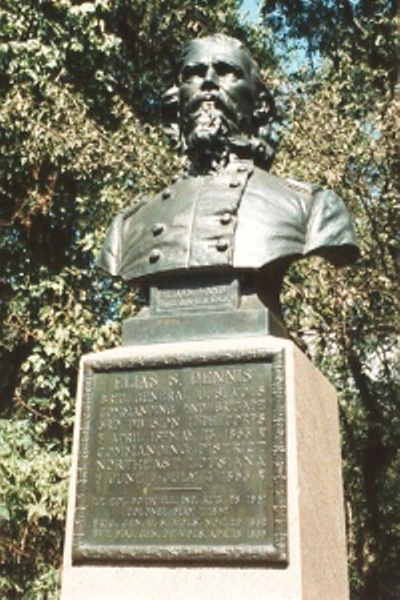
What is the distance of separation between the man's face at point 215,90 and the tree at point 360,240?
159 inches

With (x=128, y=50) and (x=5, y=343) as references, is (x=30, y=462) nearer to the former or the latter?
(x=5, y=343)

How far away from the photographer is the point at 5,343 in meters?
10.1

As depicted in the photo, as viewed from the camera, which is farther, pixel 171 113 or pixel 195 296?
pixel 171 113

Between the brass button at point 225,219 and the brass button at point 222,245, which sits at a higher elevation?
the brass button at point 225,219

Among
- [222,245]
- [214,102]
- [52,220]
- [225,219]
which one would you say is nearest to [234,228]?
[225,219]

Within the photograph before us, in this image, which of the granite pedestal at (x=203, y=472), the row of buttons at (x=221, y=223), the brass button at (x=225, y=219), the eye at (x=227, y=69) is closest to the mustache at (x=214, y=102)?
the eye at (x=227, y=69)

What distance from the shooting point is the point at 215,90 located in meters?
4.64

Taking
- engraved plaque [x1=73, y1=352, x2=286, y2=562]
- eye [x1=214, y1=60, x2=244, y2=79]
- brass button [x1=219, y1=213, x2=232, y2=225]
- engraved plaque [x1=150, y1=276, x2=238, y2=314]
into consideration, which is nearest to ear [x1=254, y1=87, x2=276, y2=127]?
eye [x1=214, y1=60, x2=244, y2=79]

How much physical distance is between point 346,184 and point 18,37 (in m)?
4.39

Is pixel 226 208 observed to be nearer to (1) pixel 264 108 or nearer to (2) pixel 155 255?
(2) pixel 155 255

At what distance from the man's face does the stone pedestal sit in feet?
4.28

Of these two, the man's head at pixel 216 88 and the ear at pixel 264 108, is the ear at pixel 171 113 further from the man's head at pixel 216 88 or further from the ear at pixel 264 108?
the ear at pixel 264 108

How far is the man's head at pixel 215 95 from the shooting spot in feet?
15.1

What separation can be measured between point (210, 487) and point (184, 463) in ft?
0.58
